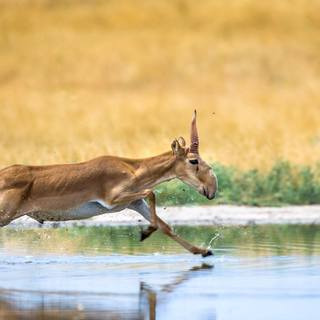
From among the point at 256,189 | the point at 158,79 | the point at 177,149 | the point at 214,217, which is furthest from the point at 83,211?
the point at 158,79

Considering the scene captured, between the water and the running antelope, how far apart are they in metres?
0.46

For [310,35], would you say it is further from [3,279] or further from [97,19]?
[3,279]

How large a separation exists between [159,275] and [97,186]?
1.78m

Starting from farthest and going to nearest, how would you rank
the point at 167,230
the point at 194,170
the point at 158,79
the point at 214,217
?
1. the point at 158,79
2. the point at 214,217
3. the point at 194,170
4. the point at 167,230

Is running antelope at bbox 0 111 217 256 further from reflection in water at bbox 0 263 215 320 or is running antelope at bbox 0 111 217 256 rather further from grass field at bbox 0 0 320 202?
grass field at bbox 0 0 320 202

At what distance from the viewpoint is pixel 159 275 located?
1537 cm

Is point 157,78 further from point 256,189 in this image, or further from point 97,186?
point 97,186

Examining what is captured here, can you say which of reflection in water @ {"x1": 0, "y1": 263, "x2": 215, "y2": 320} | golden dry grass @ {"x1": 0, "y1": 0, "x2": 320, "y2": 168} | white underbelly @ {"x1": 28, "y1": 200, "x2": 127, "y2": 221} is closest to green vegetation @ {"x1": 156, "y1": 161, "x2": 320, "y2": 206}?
golden dry grass @ {"x1": 0, "y1": 0, "x2": 320, "y2": 168}

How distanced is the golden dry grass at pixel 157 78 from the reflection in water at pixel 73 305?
13098mm

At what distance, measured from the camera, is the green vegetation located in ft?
76.8

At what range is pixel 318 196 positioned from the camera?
23.6 metres

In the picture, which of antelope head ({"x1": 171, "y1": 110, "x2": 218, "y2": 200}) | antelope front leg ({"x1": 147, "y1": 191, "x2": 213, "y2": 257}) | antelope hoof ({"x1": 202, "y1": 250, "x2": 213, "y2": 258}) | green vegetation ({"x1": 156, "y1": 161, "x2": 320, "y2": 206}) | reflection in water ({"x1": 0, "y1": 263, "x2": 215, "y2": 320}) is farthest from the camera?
green vegetation ({"x1": 156, "y1": 161, "x2": 320, "y2": 206})

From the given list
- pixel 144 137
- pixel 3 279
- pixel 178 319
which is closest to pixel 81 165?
pixel 3 279

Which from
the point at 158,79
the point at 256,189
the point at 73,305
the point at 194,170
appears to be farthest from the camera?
the point at 158,79
